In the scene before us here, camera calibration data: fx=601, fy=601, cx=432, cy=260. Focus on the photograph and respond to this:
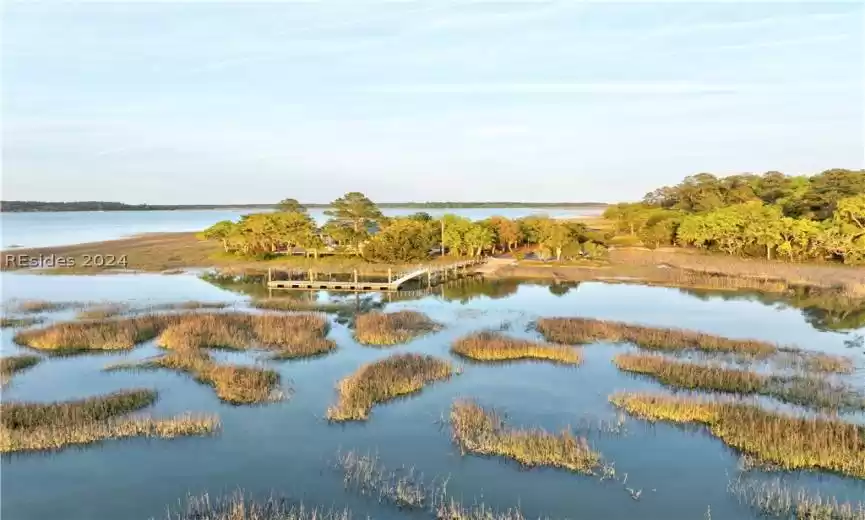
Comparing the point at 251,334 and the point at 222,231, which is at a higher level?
the point at 222,231

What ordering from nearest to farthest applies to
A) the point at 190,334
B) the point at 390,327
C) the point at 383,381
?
the point at 383,381, the point at 190,334, the point at 390,327

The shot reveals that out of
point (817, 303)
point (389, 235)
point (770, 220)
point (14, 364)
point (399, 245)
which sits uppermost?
point (770, 220)

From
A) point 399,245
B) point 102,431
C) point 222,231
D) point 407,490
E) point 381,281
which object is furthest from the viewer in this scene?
point 222,231

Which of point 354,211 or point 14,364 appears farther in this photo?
point 354,211

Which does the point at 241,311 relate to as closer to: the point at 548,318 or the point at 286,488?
the point at 548,318

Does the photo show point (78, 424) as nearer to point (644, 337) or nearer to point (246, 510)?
point (246, 510)

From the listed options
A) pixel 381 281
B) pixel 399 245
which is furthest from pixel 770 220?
pixel 381 281

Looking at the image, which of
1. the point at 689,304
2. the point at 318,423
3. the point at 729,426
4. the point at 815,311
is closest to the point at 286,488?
the point at 318,423
